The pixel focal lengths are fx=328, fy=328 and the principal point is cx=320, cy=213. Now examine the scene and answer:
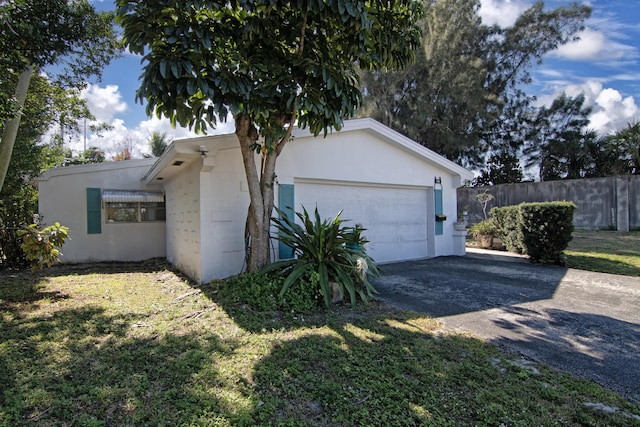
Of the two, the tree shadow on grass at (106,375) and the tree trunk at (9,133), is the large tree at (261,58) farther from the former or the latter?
the tree trunk at (9,133)

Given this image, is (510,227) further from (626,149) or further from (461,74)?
(626,149)

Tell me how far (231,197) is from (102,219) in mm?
6307

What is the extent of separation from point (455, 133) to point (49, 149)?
19859 millimetres

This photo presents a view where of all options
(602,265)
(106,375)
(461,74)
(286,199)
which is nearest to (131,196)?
(286,199)

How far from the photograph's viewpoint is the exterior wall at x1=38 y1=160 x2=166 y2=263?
977 cm

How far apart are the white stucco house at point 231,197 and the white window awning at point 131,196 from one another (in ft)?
0.09

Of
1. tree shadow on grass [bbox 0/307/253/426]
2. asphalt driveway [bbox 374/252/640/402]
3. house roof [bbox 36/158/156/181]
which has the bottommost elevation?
asphalt driveway [bbox 374/252/640/402]

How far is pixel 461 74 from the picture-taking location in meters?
18.4

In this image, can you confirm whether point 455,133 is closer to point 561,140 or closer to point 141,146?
point 561,140

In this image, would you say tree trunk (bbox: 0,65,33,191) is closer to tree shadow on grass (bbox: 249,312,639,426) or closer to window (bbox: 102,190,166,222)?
window (bbox: 102,190,166,222)

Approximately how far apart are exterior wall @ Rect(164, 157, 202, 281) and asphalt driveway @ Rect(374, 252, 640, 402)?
12.5ft

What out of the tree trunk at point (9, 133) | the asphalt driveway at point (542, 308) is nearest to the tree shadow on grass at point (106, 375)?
the asphalt driveway at point (542, 308)

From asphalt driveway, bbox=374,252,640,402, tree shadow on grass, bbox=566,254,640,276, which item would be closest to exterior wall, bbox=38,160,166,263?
asphalt driveway, bbox=374,252,640,402

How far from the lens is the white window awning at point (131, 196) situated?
399 inches
